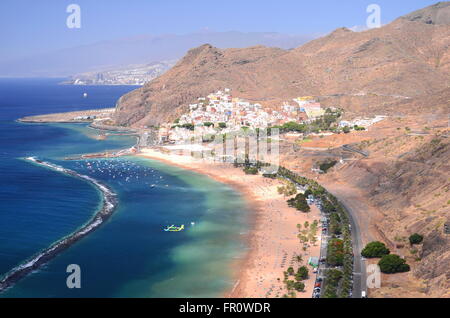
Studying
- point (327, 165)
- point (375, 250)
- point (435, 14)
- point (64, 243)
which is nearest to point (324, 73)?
point (435, 14)

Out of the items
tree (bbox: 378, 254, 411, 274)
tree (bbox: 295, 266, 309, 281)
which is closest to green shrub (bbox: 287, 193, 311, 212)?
tree (bbox: 378, 254, 411, 274)

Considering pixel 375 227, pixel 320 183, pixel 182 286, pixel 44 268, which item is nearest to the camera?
pixel 182 286

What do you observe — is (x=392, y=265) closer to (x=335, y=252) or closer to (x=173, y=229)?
(x=335, y=252)

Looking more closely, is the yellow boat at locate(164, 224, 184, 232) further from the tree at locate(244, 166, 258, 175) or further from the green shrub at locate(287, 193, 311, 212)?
the tree at locate(244, 166, 258, 175)

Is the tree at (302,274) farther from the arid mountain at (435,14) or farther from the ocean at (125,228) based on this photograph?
the arid mountain at (435,14)
